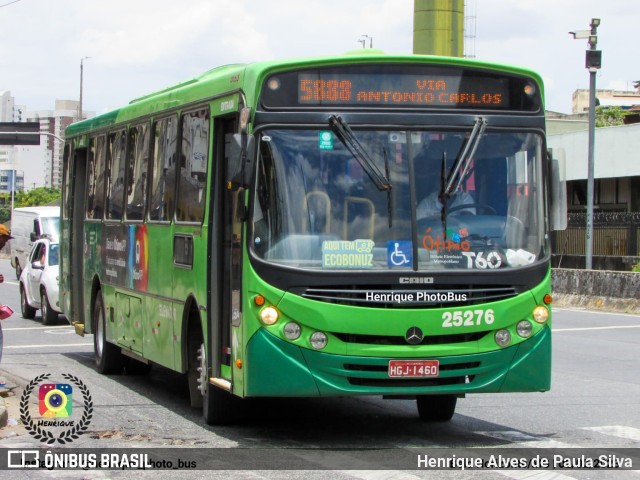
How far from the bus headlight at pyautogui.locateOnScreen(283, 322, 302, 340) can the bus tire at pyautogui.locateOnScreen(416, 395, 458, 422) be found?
222 cm

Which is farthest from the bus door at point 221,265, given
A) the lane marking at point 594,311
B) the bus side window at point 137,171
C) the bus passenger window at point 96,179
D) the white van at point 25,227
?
the white van at point 25,227

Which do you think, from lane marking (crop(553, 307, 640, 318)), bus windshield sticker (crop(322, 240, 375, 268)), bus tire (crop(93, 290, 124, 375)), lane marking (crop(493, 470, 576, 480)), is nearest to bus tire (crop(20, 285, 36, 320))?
bus tire (crop(93, 290, 124, 375))

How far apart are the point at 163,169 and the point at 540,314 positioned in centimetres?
455

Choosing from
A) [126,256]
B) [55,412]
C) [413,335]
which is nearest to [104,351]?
[126,256]

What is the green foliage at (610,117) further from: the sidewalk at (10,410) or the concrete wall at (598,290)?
the sidewalk at (10,410)

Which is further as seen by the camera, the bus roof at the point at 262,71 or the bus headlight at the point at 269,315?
the bus roof at the point at 262,71

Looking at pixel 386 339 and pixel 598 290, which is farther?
pixel 598 290

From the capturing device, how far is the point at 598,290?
28750 millimetres

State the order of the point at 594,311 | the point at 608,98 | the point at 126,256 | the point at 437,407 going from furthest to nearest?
1. the point at 608,98
2. the point at 594,311
3. the point at 126,256
4. the point at 437,407

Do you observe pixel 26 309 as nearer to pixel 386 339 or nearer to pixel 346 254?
pixel 346 254

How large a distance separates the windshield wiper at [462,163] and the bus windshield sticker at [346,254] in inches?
30.8

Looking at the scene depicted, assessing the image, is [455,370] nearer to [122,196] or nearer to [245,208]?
[245,208]

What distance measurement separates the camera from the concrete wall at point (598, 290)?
27.5 m

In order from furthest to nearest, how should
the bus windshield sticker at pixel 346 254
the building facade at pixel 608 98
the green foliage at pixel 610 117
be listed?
1. the building facade at pixel 608 98
2. the green foliage at pixel 610 117
3. the bus windshield sticker at pixel 346 254
